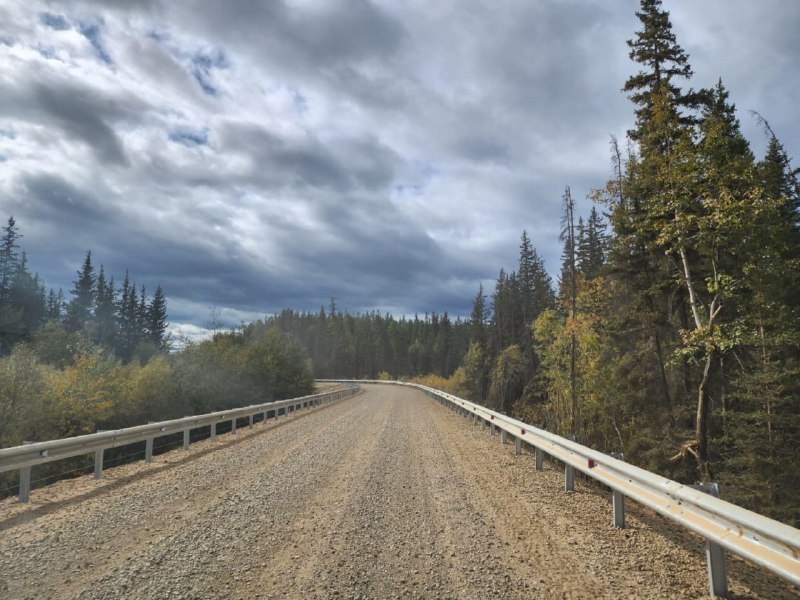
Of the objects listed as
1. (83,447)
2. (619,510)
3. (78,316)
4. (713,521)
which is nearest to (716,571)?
(713,521)

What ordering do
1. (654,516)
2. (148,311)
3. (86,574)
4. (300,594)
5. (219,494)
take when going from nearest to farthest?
(300,594)
(86,574)
(654,516)
(219,494)
(148,311)

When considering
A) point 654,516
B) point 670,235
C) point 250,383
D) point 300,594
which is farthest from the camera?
point 250,383

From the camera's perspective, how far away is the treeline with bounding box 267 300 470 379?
10831 centimetres

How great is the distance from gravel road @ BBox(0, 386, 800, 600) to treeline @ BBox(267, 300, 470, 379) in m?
96.9

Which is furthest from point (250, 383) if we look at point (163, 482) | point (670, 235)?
point (670, 235)

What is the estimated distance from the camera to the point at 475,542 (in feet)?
15.7

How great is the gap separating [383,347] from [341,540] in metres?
113

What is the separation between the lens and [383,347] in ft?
387

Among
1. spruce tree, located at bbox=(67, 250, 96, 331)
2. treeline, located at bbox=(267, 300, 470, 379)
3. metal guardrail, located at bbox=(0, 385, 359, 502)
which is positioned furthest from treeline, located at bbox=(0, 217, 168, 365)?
treeline, located at bbox=(267, 300, 470, 379)

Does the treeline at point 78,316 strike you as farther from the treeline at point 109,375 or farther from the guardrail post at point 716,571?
the guardrail post at point 716,571

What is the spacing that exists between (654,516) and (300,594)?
468cm

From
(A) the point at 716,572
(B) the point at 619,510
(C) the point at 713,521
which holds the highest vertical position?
(C) the point at 713,521

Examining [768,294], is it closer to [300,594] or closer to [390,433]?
[390,433]

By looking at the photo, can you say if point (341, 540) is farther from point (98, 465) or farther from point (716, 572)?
point (98, 465)
